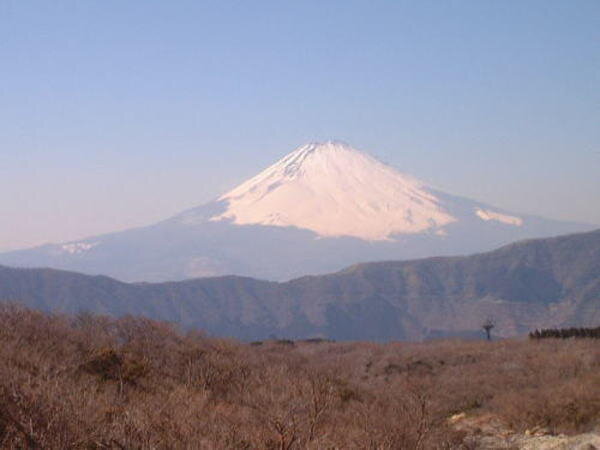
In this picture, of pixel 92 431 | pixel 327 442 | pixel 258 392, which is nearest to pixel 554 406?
pixel 258 392

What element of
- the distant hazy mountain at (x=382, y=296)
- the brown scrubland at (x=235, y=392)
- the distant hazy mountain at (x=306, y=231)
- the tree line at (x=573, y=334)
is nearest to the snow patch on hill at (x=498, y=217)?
the distant hazy mountain at (x=306, y=231)

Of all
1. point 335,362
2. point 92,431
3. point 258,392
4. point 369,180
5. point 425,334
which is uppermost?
point 369,180

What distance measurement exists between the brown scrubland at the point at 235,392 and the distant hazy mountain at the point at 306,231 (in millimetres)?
129975

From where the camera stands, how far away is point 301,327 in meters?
65.6

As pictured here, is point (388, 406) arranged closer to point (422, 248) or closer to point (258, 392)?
point (258, 392)

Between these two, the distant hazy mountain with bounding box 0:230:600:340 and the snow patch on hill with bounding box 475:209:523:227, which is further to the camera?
the snow patch on hill with bounding box 475:209:523:227

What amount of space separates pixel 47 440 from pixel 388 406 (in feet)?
21.2

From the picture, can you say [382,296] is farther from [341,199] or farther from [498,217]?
[498,217]

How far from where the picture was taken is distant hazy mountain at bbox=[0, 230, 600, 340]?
62.8 meters

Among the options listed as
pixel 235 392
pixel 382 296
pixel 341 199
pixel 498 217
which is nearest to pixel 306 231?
pixel 341 199

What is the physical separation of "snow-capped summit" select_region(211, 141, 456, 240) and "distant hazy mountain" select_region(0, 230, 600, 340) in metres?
72.8

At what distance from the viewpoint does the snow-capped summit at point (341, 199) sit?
15562 cm

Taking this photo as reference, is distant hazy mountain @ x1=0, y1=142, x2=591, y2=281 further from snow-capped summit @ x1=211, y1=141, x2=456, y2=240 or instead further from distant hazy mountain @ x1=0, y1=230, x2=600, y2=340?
distant hazy mountain @ x1=0, y1=230, x2=600, y2=340

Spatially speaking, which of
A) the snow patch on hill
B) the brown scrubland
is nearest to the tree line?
the brown scrubland
